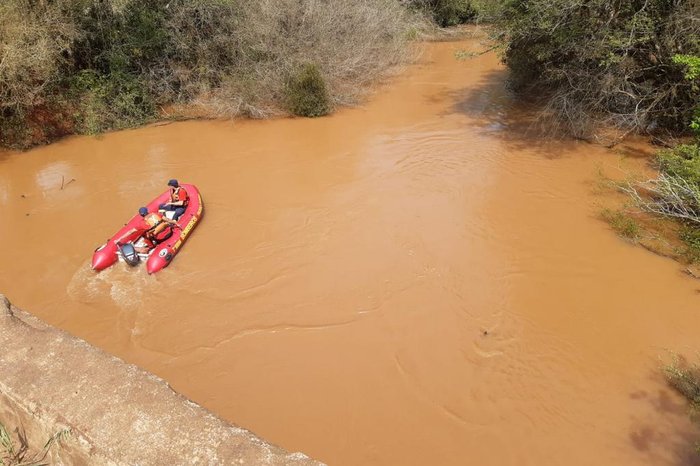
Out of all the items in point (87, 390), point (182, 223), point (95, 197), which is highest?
point (87, 390)

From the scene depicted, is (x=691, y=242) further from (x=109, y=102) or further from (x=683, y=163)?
(x=109, y=102)

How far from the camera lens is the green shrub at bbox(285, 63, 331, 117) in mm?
14359

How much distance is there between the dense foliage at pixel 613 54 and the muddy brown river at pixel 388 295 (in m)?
1.11

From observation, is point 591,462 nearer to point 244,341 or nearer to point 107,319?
point 244,341

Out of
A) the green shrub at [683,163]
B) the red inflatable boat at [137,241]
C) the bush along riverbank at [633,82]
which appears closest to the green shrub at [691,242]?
the bush along riverbank at [633,82]

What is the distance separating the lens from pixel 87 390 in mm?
2822

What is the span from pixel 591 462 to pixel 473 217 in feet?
17.2

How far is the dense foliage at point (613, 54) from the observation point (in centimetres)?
997

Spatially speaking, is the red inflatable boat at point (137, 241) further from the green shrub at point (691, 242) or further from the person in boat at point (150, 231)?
the green shrub at point (691, 242)

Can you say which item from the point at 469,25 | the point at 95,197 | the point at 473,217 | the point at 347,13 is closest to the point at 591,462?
the point at 473,217

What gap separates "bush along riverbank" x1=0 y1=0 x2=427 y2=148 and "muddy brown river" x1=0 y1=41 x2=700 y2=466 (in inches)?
69.9

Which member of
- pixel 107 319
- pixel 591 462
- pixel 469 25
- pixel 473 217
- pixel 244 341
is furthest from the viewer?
pixel 469 25

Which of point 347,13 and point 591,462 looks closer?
point 591,462

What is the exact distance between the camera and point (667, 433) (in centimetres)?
→ 529
